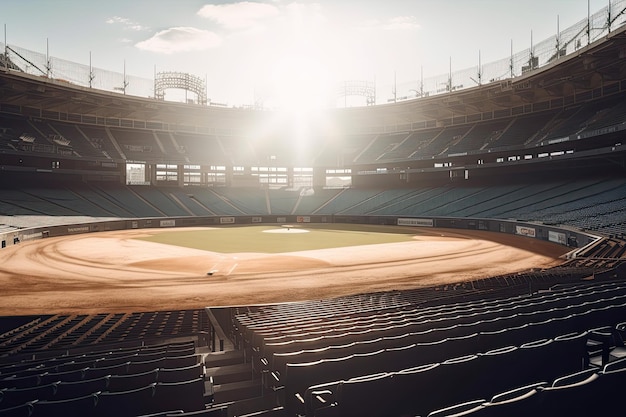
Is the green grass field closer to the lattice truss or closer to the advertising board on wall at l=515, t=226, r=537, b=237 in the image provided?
the advertising board on wall at l=515, t=226, r=537, b=237

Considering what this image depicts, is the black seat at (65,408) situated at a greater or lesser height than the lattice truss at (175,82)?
lesser

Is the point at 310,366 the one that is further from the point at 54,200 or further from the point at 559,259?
the point at 54,200

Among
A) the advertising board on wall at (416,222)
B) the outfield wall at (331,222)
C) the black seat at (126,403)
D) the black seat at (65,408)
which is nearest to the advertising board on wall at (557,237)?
the outfield wall at (331,222)

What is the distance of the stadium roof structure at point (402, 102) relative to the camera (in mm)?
43188

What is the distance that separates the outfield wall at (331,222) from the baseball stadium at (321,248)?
26 cm

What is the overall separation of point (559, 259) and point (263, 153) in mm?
59695

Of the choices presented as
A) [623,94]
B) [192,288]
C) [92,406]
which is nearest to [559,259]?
[192,288]

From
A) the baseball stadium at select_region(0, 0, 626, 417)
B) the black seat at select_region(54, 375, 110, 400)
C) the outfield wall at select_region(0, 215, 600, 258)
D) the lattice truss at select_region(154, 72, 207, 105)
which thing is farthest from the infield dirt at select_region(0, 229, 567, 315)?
the lattice truss at select_region(154, 72, 207, 105)

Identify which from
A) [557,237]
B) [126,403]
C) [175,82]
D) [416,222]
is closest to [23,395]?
[126,403]

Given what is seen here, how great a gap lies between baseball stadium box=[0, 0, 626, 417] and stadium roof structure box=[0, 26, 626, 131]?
432 mm

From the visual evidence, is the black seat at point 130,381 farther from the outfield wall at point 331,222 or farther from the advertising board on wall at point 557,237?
the advertising board on wall at point 557,237

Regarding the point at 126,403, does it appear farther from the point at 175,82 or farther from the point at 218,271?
the point at 175,82

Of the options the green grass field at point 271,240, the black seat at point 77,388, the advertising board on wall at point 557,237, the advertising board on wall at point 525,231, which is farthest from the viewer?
the advertising board on wall at point 525,231

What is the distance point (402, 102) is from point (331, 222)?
2391cm
